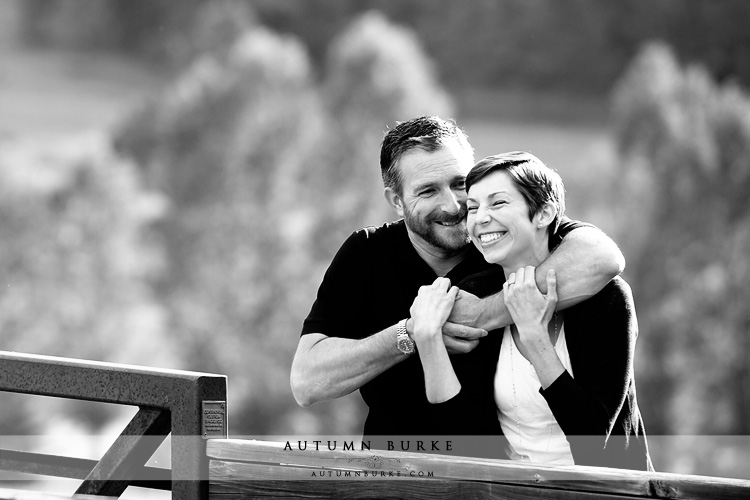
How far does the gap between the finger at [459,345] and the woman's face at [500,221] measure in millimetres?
157

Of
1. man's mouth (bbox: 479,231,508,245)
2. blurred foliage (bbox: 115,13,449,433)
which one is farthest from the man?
blurred foliage (bbox: 115,13,449,433)

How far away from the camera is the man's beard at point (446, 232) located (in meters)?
1.98

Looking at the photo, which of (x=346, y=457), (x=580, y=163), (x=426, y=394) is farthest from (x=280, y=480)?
(x=580, y=163)

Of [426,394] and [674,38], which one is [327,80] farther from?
[426,394]

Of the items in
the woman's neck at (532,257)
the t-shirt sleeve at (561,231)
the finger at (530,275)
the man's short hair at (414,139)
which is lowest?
the finger at (530,275)

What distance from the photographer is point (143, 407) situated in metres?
1.88

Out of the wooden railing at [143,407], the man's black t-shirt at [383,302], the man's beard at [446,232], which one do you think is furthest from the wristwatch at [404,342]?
the wooden railing at [143,407]

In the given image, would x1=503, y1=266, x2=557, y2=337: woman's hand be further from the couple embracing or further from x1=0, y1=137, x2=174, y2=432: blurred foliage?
x1=0, y1=137, x2=174, y2=432: blurred foliage

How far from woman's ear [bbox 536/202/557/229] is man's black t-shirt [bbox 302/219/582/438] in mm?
166

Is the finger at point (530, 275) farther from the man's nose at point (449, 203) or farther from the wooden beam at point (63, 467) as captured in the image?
the wooden beam at point (63, 467)

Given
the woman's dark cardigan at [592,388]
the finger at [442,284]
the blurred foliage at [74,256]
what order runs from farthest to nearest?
the blurred foliage at [74,256] < the finger at [442,284] < the woman's dark cardigan at [592,388]

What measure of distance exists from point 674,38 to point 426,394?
51.5 ft

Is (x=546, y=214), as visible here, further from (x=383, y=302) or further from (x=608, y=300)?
(x=383, y=302)

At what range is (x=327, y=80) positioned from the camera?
15406 mm
